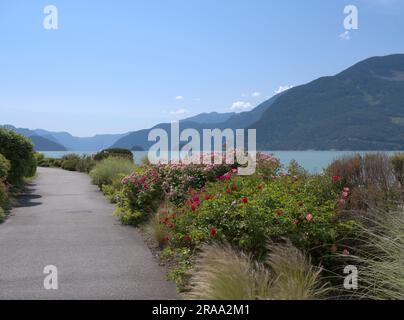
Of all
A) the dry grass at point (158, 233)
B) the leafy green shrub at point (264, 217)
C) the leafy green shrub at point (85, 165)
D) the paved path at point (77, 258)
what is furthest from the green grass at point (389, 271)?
the leafy green shrub at point (85, 165)

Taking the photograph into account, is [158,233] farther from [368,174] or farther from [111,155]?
[111,155]

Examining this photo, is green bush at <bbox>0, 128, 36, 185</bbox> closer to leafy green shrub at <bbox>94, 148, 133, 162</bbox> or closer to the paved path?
the paved path

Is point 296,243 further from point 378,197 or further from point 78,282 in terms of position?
point 78,282

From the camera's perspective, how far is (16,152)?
19.5 m

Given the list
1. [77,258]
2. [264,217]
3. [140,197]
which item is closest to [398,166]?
[264,217]

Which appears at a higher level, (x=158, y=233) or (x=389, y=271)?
(x=389, y=271)

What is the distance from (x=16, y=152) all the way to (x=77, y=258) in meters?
12.8

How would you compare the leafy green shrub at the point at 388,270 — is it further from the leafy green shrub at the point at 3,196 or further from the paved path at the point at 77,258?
the leafy green shrub at the point at 3,196

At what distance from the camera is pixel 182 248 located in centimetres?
754

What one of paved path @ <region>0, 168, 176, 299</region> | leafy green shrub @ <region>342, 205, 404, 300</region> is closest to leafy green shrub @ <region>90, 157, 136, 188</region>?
paved path @ <region>0, 168, 176, 299</region>

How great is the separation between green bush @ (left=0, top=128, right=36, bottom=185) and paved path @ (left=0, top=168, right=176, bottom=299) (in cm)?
592

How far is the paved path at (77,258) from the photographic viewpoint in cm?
621

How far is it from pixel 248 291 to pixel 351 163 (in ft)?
18.3

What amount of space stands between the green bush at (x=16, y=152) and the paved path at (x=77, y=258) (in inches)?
233
